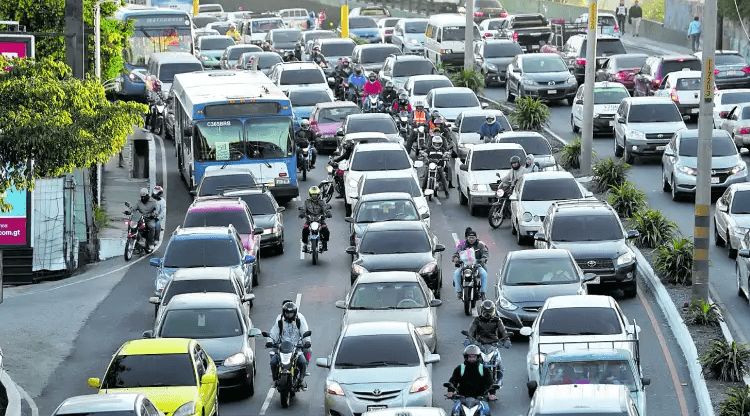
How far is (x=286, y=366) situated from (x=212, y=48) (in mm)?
48723

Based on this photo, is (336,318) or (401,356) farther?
(336,318)

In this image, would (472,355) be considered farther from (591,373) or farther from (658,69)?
(658,69)

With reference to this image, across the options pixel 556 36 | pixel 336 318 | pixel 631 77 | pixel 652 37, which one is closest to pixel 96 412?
pixel 336 318

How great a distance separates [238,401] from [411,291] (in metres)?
3.61

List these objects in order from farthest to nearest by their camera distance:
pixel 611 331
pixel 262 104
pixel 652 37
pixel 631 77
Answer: pixel 652 37 → pixel 631 77 → pixel 262 104 → pixel 611 331

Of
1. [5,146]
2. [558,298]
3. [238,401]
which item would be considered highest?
[5,146]

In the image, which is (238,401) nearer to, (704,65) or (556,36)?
(704,65)

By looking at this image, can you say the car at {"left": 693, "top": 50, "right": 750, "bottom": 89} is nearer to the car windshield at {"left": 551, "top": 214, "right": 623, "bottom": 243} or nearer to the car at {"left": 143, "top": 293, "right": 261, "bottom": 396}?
the car windshield at {"left": 551, "top": 214, "right": 623, "bottom": 243}

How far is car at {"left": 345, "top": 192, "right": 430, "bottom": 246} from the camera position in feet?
107

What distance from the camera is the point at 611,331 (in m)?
23.3

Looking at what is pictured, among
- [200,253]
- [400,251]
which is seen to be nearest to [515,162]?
[400,251]

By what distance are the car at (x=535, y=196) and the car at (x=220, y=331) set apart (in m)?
10.8

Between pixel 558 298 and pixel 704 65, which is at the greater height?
pixel 704 65

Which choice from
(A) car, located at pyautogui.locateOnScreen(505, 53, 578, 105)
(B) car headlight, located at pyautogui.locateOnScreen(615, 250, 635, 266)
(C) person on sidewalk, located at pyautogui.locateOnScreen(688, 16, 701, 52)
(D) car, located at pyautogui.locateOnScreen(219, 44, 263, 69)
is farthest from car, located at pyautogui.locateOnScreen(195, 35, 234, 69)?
(B) car headlight, located at pyautogui.locateOnScreen(615, 250, 635, 266)
